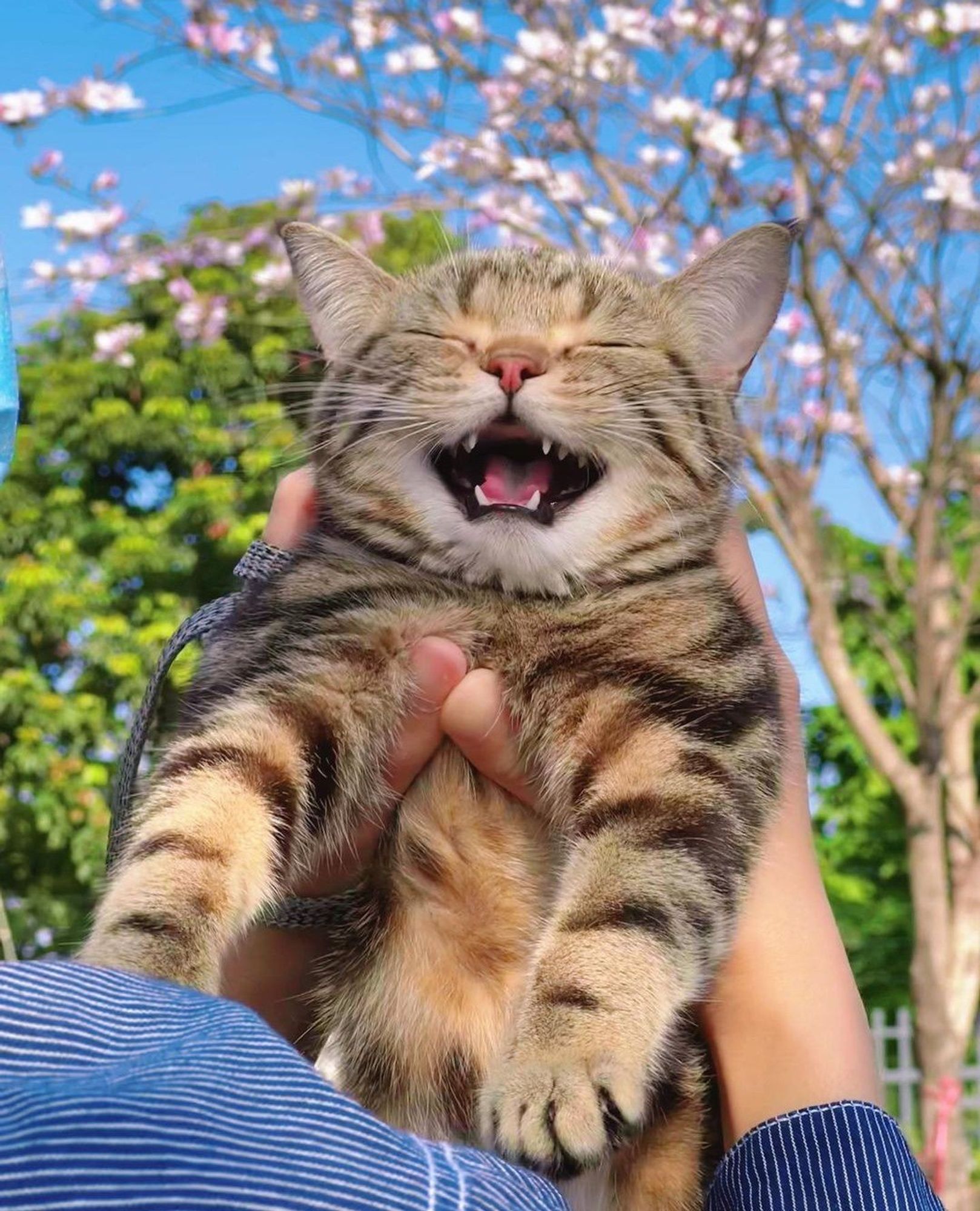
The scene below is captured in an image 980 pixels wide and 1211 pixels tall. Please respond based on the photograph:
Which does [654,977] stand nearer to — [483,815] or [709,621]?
[483,815]

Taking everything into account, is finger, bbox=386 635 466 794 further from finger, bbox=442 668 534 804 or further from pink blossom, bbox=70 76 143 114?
pink blossom, bbox=70 76 143 114

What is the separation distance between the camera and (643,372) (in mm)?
2104

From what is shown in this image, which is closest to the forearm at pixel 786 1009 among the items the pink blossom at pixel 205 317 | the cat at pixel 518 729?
the cat at pixel 518 729

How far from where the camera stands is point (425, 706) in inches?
71.7

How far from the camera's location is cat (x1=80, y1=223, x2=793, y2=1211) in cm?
154

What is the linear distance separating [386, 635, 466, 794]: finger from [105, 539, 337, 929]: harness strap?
0.75 feet

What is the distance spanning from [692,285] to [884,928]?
414 inches

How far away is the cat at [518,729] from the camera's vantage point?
5.05 feet

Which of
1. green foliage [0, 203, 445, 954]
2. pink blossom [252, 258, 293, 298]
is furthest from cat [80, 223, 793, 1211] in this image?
green foliage [0, 203, 445, 954]

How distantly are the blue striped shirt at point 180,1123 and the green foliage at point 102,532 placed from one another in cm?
889

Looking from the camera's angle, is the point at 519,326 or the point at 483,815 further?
the point at 519,326

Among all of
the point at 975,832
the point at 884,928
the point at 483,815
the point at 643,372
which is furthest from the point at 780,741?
the point at 884,928

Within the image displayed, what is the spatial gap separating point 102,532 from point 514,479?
9.47 metres

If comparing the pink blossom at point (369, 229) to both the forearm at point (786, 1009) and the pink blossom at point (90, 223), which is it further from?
the forearm at point (786, 1009)
